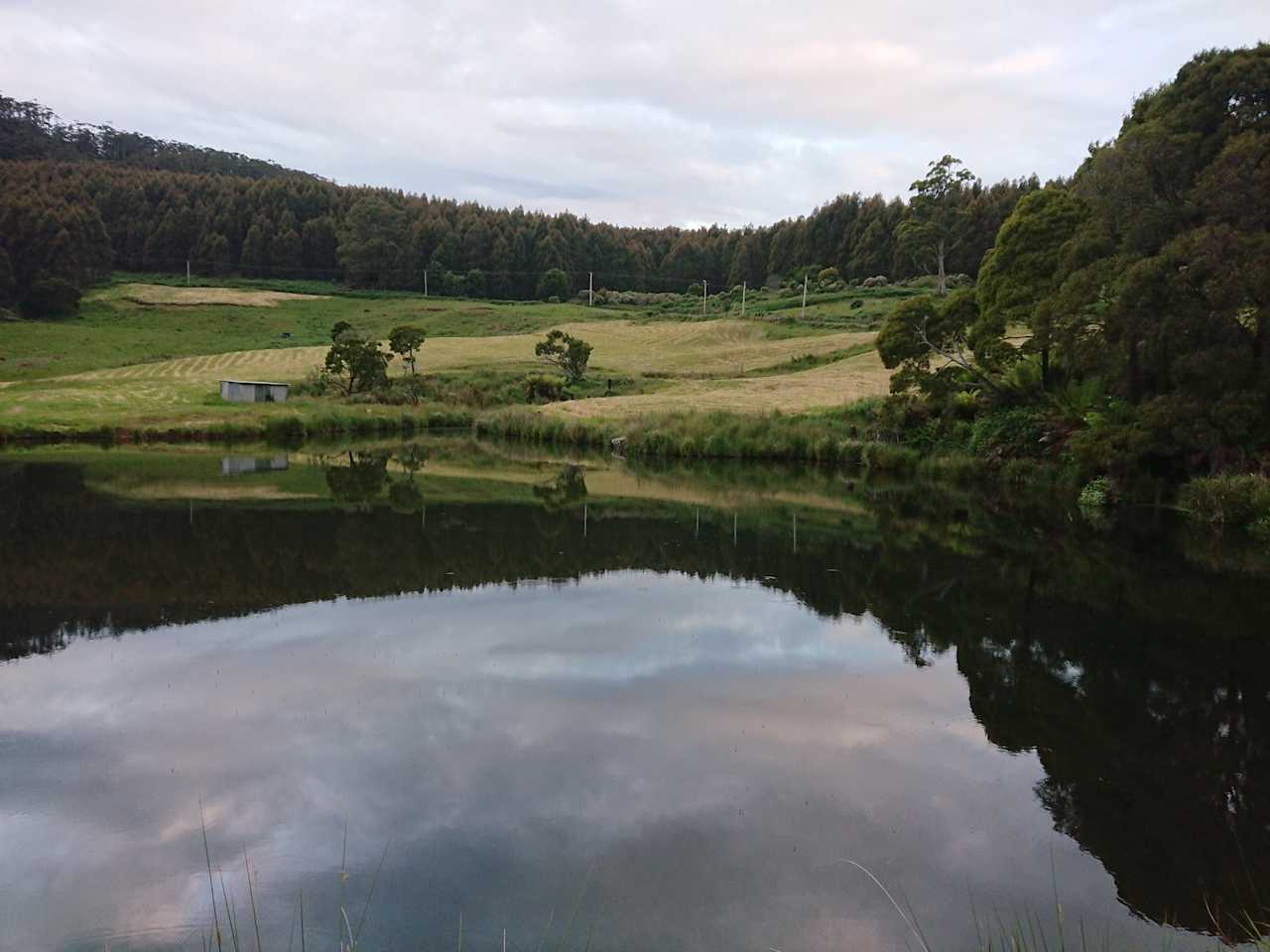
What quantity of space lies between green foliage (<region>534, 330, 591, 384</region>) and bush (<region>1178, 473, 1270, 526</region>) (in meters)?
36.8

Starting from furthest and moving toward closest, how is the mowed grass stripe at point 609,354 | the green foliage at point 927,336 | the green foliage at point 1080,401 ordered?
the mowed grass stripe at point 609,354
the green foliage at point 927,336
the green foliage at point 1080,401

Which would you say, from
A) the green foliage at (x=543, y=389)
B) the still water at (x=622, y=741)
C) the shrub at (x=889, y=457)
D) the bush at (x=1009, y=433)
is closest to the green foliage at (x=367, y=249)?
the green foliage at (x=543, y=389)

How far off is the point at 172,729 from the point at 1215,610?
12867 mm

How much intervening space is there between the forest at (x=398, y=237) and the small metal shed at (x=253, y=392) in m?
43.6

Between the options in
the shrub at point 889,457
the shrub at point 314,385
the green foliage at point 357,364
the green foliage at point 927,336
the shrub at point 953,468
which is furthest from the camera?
the shrub at point 314,385

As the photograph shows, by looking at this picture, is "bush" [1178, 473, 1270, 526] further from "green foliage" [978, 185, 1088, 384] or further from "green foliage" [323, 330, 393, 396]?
"green foliage" [323, 330, 393, 396]

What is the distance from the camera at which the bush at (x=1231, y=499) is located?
63.4ft

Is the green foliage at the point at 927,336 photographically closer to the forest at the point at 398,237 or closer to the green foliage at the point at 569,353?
the green foliage at the point at 569,353

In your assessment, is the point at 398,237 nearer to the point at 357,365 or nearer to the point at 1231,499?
the point at 357,365

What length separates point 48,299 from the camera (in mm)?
71500

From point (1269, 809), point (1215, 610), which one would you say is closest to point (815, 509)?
point (1215, 610)

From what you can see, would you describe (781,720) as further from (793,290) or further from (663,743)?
(793,290)

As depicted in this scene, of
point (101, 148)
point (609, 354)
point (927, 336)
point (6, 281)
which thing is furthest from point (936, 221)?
point (101, 148)

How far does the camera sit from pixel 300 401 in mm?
46156
